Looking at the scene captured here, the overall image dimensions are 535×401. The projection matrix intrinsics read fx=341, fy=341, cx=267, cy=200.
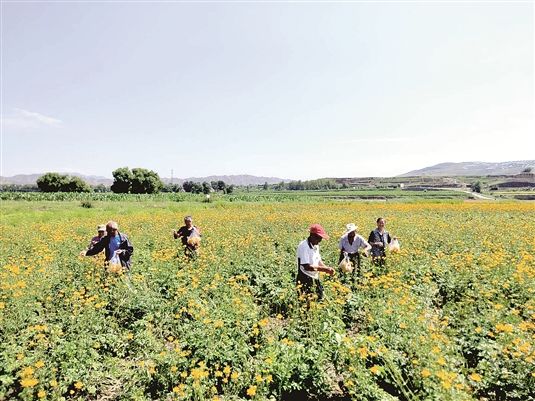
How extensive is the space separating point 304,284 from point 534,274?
508 centimetres

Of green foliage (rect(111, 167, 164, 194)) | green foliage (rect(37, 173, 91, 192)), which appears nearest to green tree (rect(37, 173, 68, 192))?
green foliage (rect(37, 173, 91, 192))

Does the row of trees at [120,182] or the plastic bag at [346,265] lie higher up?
the row of trees at [120,182]

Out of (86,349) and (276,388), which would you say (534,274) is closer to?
(276,388)

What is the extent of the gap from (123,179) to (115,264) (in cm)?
9011

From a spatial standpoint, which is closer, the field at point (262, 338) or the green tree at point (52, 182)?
the field at point (262, 338)

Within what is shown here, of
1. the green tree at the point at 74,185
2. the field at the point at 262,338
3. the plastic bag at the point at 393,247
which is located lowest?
the field at the point at 262,338

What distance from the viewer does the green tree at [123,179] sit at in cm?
8975

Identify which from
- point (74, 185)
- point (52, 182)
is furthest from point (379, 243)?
point (74, 185)

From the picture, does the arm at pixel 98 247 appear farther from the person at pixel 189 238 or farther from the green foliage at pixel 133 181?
the green foliage at pixel 133 181

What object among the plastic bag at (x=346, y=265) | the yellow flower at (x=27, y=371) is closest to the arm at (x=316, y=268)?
the plastic bag at (x=346, y=265)

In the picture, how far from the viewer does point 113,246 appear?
26.0ft

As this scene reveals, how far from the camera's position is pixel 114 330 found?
6.00 m

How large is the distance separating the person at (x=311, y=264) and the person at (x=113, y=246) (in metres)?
4.11

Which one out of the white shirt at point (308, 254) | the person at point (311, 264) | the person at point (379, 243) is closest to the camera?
the person at point (311, 264)
